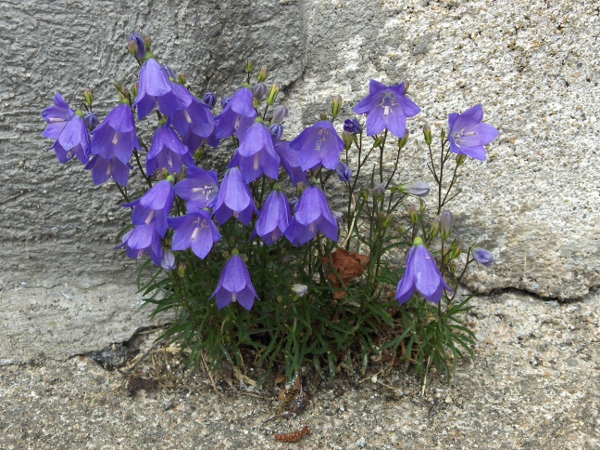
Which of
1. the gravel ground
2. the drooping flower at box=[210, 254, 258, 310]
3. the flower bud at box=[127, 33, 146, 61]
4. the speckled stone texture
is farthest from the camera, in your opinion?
the speckled stone texture

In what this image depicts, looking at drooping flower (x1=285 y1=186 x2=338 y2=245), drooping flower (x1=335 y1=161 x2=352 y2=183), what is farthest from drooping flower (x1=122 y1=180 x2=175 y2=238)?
drooping flower (x1=335 y1=161 x2=352 y2=183)

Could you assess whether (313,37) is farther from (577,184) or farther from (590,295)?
(590,295)

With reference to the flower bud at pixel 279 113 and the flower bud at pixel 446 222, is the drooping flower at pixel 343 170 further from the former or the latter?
the flower bud at pixel 446 222

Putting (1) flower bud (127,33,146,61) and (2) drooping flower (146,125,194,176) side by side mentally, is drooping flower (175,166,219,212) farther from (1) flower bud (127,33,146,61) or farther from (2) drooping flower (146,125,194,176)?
(1) flower bud (127,33,146,61)

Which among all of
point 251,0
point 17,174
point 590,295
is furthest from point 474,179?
point 17,174

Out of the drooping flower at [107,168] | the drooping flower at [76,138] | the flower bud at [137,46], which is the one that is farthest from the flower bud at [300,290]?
the flower bud at [137,46]

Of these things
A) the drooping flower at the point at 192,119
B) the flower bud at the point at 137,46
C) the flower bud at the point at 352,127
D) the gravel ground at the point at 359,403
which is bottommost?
the gravel ground at the point at 359,403
